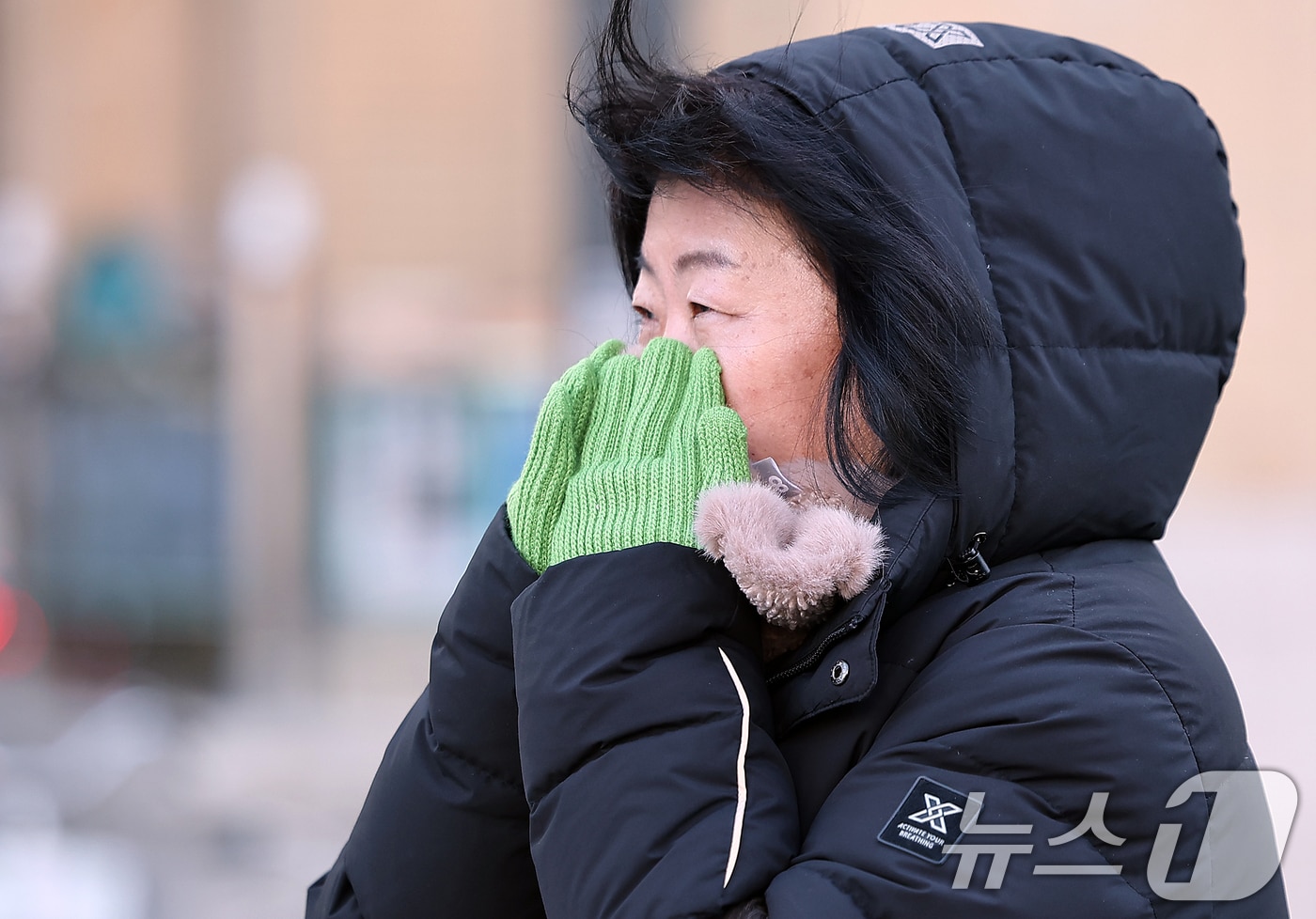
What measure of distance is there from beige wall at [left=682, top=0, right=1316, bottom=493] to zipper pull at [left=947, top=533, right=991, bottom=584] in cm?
443

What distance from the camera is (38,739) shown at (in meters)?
6.66

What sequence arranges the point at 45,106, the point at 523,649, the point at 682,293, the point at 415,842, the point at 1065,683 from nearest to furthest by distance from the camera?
the point at 1065,683, the point at 523,649, the point at 415,842, the point at 682,293, the point at 45,106

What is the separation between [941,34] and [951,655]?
81 cm

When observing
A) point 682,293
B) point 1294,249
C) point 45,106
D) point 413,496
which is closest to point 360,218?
point 413,496

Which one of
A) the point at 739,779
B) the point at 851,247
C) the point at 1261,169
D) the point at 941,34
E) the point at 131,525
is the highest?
the point at 941,34

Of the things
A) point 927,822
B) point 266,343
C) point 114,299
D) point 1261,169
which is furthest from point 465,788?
point 114,299

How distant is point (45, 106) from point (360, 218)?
2323 millimetres

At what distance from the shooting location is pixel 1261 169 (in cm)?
554

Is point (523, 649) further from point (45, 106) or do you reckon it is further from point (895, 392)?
point (45, 106)

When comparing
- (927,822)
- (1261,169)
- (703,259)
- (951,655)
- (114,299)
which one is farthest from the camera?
(114,299)

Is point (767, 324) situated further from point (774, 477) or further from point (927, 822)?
point (927, 822)

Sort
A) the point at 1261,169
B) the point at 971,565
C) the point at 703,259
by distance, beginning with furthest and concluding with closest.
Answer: the point at 1261,169, the point at 703,259, the point at 971,565

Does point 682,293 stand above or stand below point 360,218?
above

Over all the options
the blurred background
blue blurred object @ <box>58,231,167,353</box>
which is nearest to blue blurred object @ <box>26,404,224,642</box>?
the blurred background
